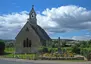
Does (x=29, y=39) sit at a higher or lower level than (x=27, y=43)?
higher

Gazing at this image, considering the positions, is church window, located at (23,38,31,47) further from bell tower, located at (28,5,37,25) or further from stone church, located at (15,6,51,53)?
bell tower, located at (28,5,37,25)

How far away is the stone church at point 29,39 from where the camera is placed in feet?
200

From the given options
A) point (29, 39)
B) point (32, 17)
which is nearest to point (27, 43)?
point (29, 39)

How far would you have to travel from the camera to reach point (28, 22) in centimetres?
6144

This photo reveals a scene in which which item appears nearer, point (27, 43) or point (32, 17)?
point (27, 43)

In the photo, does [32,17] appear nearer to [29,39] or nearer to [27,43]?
[29,39]

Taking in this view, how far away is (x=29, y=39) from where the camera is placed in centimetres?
6169

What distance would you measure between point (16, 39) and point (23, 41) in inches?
76.6

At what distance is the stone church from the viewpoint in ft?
200

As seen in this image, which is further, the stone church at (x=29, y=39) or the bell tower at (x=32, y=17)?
the bell tower at (x=32, y=17)

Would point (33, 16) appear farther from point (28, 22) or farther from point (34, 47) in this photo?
point (34, 47)

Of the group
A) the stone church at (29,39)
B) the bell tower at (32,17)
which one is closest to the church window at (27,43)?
the stone church at (29,39)

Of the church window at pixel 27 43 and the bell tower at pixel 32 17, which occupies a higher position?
the bell tower at pixel 32 17

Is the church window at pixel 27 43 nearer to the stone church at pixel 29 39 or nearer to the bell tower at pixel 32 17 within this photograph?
the stone church at pixel 29 39
